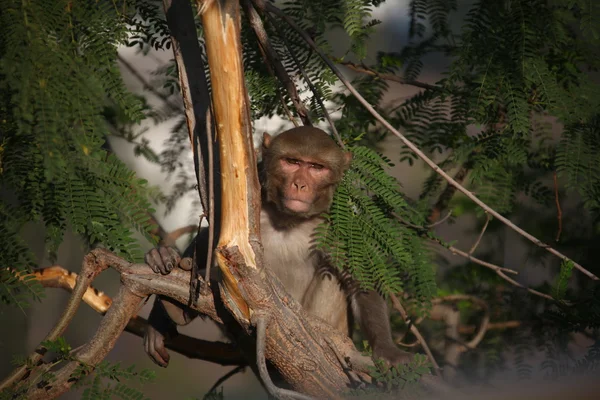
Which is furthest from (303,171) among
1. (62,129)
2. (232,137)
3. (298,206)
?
(62,129)

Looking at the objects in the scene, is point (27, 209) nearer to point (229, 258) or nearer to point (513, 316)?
point (229, 258)

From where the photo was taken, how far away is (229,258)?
3.38 meters

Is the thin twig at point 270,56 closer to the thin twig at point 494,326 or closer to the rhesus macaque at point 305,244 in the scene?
the rhesus macaque at point 305,244

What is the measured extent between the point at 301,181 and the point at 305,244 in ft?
2.58

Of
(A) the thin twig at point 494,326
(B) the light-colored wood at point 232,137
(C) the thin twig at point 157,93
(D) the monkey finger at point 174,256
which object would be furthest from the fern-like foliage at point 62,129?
(A) the thin twig at point 494,326

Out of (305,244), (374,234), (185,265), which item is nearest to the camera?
(185,265)

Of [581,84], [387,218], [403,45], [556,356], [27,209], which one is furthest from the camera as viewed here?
[403,45]

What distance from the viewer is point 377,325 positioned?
527 centimetres

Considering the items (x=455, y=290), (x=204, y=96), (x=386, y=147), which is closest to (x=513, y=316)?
(x=455, y=290)

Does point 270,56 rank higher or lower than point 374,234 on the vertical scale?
higher

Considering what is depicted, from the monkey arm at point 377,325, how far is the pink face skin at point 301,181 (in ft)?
3.51

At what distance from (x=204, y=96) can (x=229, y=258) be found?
4.42 ft

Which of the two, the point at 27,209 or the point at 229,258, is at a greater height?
the point at 27,209

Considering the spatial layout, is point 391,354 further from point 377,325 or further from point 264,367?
point 264,367
